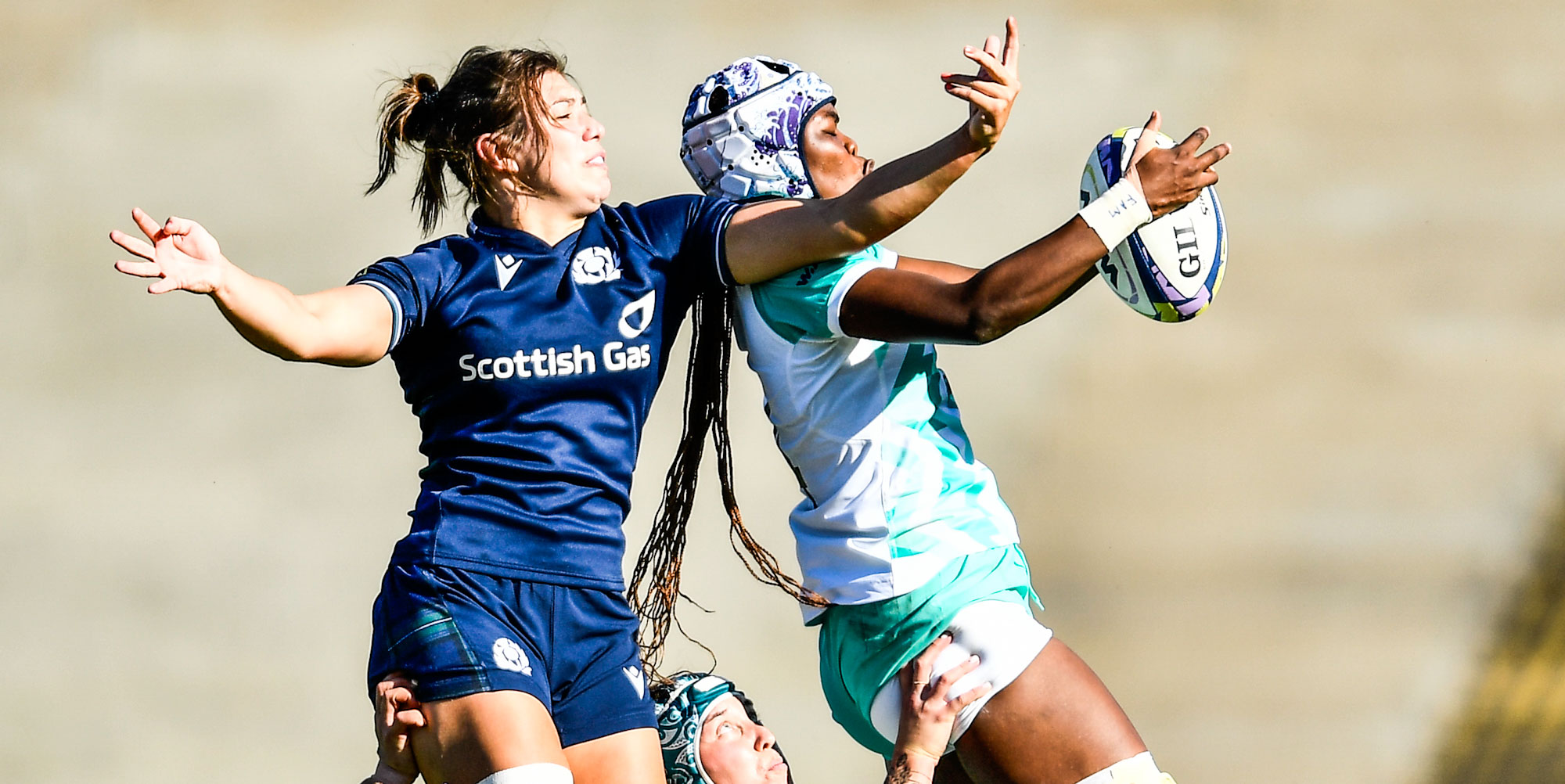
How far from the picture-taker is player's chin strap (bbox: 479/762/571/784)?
2111 mm

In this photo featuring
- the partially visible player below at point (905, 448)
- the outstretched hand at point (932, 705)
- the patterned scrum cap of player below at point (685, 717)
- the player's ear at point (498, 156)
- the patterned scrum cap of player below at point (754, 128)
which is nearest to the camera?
the partially visible player below at point (905, 448)

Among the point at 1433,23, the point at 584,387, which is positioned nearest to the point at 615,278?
the point at 584,387

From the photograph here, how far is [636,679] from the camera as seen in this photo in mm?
2400

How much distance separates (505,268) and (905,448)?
66cm

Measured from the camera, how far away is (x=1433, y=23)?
5762 mm

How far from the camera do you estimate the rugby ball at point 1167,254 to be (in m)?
2.41

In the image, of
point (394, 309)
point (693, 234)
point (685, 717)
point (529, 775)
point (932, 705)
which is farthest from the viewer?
point (685, 717)

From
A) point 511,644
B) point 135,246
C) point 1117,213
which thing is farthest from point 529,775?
point 1117,213

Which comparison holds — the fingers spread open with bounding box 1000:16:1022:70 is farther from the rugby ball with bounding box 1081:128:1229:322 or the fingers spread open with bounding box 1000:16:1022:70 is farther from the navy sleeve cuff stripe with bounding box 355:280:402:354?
the navy sleeve cuff stripe with bounding box 355:280:402:354

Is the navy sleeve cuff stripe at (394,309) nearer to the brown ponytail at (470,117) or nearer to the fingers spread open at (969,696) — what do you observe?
the brown ponytail at (470,117)

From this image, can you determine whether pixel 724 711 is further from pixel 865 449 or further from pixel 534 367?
pixel 534 367

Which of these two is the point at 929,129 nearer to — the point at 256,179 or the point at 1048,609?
the point at 1048,609

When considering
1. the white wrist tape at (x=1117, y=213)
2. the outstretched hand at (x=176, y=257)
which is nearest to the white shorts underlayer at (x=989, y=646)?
the white wrist tape at (x=1117, y=213)

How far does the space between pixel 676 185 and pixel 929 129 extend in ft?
3.01
